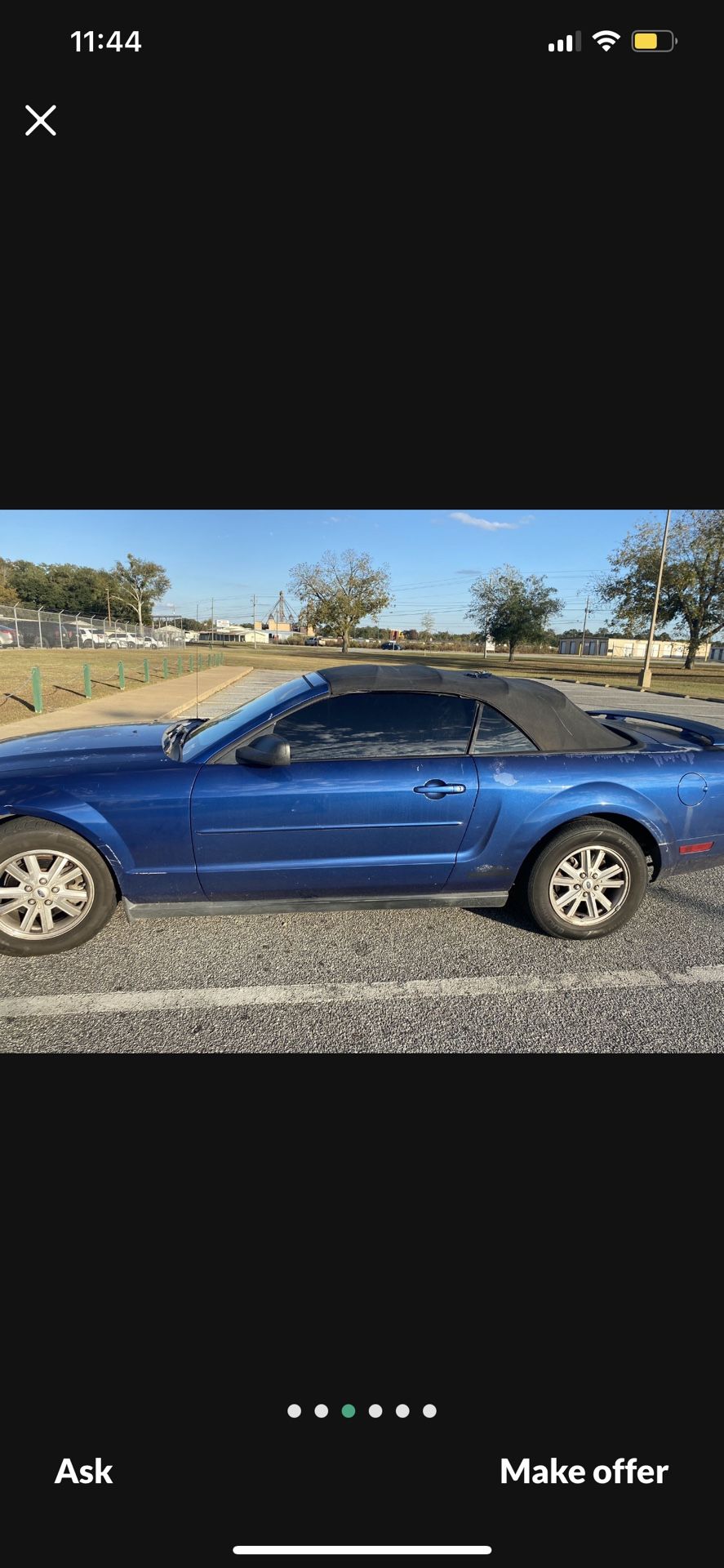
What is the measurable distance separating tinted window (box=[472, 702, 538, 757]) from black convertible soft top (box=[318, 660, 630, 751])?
0.10 ft

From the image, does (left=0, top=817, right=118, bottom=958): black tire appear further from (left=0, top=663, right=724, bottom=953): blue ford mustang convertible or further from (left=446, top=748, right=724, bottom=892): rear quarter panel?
(left=446, top=748, right=724, bottom=892): rear quarter panel

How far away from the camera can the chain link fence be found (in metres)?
30.0

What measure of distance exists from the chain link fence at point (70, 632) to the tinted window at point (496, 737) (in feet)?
76.2

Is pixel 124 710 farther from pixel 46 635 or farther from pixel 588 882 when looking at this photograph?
pixel 46 635

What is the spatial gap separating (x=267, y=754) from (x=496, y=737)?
117 cm

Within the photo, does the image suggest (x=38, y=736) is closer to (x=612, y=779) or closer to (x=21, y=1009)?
(x=21, y=1009)

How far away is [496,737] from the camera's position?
3.23 metres

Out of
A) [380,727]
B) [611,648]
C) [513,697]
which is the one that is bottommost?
[380,727]

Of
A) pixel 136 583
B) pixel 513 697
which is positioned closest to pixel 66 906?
pixel 513 697

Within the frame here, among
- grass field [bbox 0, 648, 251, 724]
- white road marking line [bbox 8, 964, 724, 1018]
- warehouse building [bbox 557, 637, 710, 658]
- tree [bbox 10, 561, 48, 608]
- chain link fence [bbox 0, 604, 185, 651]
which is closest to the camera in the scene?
white road marking line [bbox 8, 964, 724, 1018]

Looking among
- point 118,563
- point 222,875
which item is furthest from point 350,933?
point 118,563

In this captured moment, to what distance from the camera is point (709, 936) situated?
11.0ft

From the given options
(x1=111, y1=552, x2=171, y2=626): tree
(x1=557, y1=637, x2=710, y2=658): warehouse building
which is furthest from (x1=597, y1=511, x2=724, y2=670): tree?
(x1=111, y1=552, x2=171, y2=626): tree

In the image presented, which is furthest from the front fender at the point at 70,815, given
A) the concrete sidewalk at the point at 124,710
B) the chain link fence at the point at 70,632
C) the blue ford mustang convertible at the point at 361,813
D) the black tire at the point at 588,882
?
the chain link fence at the point at 70,632
